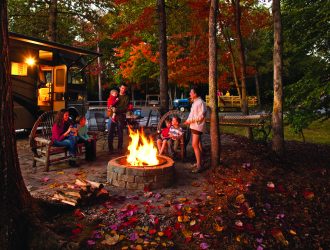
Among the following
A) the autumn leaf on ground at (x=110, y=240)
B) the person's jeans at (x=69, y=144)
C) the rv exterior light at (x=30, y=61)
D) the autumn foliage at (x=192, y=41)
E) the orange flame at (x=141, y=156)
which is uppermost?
the autumn foliage at (x=192, y=41)

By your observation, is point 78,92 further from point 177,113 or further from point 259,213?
point 259,213

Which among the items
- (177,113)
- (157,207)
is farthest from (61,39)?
(157,207)

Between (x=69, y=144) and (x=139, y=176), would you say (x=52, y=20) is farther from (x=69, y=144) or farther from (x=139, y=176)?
(x=139, y=176)

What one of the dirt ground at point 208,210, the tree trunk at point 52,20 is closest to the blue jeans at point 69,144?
the dirt ground at point 208,210

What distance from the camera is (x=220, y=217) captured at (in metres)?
5.17

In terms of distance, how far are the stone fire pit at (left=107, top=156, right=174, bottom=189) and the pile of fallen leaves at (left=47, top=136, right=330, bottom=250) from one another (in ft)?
0.86

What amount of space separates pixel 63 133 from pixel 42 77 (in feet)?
32.4

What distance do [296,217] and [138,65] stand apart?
84.3ft

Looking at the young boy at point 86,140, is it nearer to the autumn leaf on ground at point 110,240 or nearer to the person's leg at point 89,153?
the person's leg at point 89,153

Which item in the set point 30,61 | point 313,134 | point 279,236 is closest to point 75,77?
point 30,61

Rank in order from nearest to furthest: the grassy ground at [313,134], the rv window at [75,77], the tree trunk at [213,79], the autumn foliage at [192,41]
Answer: the tree trunk at [213,79]
the autumn foliage at [192,41]
the grassy ground at [313,134]
the rv window at [75,77]

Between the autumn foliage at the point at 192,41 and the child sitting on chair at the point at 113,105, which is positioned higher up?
the autumn foliage at the point at 192,41

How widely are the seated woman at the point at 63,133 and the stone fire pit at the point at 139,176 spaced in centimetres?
175

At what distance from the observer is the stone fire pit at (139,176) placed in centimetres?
646
